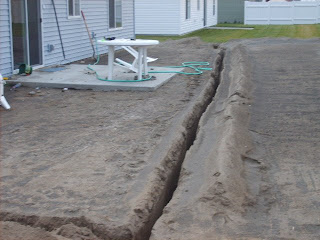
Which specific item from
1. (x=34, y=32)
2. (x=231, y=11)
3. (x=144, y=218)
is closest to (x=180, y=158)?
(x=144, y=218)

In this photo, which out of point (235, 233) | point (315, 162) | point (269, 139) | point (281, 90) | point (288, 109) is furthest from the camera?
point (281, 90)

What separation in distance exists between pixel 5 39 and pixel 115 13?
27.7 feet

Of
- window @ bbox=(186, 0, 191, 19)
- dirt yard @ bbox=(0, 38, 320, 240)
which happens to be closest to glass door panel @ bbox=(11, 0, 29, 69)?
dirt yard @ bbox=(0, 38, 320, 240)

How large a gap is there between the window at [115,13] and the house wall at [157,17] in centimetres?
755

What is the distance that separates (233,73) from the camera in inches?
521

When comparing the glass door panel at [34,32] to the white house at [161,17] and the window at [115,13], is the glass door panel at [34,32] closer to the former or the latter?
the window at [115,13]

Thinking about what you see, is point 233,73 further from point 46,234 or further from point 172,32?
point 172,32

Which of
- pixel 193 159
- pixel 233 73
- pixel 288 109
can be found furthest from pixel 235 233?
pixel 233 73

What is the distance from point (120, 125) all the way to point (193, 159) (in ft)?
6.47

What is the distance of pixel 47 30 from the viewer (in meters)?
13.8

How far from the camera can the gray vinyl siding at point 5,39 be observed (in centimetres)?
Result: 1166

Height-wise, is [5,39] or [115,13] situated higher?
[115,13]

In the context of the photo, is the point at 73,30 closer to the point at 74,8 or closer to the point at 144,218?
the point at 74,8

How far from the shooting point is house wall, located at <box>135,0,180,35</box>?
89.8 ft
